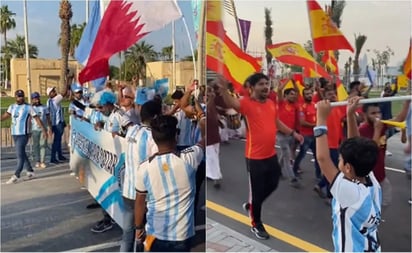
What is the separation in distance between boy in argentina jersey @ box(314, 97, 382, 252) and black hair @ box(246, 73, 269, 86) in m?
0.20

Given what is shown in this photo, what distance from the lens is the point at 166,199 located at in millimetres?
1666

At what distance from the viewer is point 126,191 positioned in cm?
176

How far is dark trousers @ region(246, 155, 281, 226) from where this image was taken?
1367mm

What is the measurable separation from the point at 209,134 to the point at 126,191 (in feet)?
1.90

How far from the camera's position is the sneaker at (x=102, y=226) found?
5.99 ft

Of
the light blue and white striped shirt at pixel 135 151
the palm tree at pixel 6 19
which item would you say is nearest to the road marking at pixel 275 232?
the light blue and white striped shirt at pixel 135 151

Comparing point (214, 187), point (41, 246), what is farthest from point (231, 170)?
point (41, 246)

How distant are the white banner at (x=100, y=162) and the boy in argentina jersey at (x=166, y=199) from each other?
18cm

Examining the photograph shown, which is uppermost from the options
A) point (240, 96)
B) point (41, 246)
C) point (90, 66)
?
point (90, 66)

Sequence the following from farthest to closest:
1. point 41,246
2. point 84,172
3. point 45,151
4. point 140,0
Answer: point 84,172
point 41,246
point 45,151
point 140,0

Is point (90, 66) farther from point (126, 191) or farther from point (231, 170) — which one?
point (231, 170)

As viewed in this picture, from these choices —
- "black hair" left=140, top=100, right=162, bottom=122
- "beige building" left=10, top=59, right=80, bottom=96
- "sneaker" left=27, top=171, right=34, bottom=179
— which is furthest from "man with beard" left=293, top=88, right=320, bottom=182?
"sneaker" left=27, top=171, right=34, bottom=179

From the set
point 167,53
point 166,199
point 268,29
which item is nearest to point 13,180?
point 166,199

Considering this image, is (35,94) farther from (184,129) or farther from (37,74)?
(184,129)
